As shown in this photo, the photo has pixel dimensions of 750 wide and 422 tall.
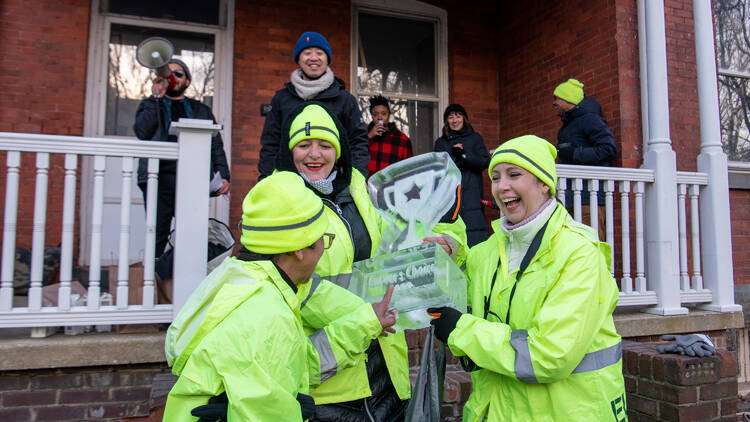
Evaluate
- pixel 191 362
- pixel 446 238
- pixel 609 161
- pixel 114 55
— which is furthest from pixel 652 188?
pixel 114 55

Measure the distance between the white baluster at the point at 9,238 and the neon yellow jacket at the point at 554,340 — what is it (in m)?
2.67

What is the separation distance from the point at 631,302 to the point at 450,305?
325 centimetres

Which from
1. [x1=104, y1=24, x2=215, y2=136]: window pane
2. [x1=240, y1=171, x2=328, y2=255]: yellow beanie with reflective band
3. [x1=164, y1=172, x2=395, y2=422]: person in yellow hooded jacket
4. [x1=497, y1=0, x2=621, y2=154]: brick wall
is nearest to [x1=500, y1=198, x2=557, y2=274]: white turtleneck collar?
[x1=164, y1=172, x2=395, y2=422]: person in yellow hooded jacket

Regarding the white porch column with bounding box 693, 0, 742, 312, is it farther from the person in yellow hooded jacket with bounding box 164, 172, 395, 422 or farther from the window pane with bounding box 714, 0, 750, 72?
the person in yellow hooded jacket with bounding box 164, 172, 395, 422

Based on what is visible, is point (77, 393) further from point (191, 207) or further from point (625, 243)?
point (625, 243)

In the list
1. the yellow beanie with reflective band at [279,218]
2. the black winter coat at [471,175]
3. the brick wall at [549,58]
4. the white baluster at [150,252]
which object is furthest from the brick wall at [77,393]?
the brick wall at [549,58]

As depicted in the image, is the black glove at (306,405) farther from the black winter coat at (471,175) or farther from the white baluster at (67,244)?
the black winter coat at (471,175)

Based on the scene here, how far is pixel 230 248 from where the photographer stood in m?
3.53

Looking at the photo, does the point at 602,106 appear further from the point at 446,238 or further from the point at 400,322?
the point at 400,322

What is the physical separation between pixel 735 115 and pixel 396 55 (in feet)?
14.0

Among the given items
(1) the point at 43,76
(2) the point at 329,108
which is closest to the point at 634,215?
(2) the point at 329,108

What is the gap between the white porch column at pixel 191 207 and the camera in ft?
10.7

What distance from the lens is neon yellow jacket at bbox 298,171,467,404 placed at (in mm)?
1864

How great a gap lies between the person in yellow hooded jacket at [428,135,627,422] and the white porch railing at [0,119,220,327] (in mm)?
1958
